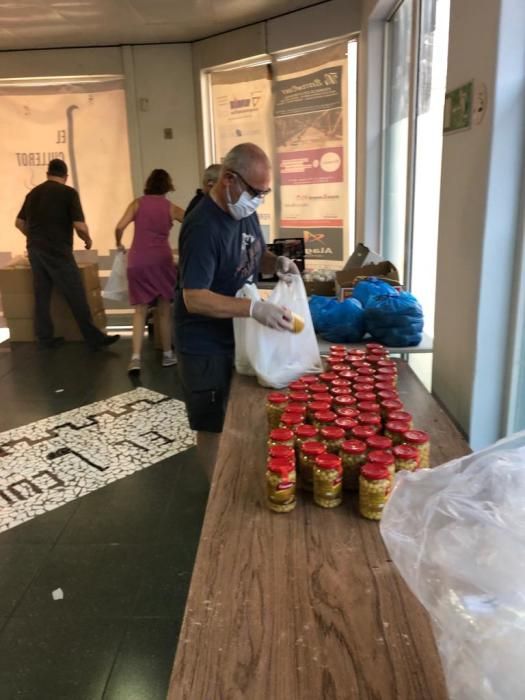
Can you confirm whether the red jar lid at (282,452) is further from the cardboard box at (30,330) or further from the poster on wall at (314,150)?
the cardboard box at (30,330)

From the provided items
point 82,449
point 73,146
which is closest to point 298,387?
point 82,449

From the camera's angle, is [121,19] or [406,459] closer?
[406,459]

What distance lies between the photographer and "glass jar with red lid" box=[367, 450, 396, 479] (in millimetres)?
1114

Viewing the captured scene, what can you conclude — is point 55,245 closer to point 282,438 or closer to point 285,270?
point 285,270

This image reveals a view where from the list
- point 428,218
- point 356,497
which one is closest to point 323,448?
point 356,497

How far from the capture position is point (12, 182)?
546cm

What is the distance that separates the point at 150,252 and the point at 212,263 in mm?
2435

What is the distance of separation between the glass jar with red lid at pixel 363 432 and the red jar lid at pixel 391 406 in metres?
0.11

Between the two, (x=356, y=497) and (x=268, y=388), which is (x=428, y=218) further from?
(x=356, y=497)

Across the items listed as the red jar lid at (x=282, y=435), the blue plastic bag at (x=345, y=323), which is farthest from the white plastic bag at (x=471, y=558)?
the blue plastic bag at (x=345, y=323)

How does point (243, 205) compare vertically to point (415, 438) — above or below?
above

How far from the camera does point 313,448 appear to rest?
46.8 inches

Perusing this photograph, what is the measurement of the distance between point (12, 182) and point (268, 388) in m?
4.70

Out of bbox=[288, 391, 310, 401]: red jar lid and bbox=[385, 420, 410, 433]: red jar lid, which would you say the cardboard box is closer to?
bbox=[288, 391, 310, 401]: red jar lid
